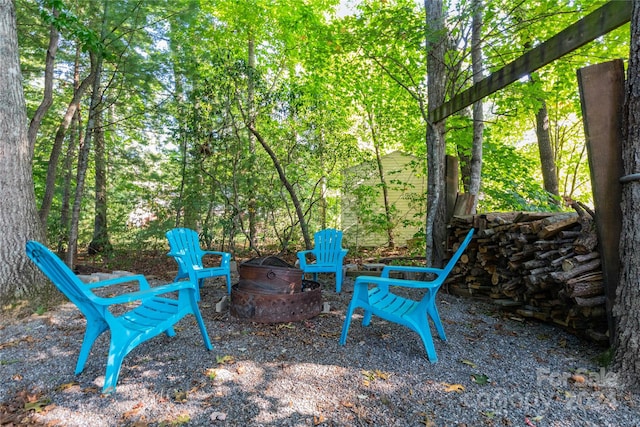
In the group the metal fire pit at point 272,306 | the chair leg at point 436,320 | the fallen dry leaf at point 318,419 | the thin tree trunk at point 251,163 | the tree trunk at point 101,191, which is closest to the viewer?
the fallen dry leaf at point 318,419

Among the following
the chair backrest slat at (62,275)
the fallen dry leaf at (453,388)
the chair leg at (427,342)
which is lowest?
the fallen dry leaf at (453,388)

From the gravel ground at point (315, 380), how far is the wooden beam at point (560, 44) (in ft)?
6.59

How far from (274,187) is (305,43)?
4176 mm

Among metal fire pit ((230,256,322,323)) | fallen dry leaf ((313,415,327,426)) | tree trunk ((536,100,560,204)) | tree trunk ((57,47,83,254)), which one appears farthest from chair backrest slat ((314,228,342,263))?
tree trunk ((536,100,560,204))

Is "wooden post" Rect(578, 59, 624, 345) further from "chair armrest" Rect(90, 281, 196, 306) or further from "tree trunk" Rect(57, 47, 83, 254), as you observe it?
"tree trunk" Rect(57, 47, 83, 254)

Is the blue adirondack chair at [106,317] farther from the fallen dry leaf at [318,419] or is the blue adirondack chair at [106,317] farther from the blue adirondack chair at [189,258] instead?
the blue adirondack chair at [189,258]

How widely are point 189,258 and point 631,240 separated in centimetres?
369

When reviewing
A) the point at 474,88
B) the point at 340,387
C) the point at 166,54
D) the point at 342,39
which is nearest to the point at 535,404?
the point at 340,387

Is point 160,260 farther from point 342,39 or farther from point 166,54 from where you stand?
point 342,39

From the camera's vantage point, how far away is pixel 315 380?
1.88 metres

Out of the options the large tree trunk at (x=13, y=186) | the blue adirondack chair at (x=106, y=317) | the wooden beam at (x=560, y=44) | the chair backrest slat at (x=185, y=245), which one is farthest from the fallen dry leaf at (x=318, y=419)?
the large tree trunk at (x=13, y=186)

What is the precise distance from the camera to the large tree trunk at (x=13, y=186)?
2867 mm

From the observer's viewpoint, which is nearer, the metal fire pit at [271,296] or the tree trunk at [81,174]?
the metal fire pit at [271,296]

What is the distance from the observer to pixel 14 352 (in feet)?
7.20
